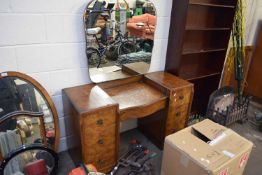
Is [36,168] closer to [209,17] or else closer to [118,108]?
[118,108]

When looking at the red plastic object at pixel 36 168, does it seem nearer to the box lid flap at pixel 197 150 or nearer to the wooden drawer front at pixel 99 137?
the wooden drawer front at pixel 99 137

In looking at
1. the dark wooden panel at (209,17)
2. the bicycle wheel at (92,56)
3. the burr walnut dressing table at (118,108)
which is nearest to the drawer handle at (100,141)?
the burr walnut dressing table at (118,108)

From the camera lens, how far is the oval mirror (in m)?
1.47

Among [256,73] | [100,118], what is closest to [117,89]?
[100,118]

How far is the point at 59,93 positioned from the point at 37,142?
422 mm

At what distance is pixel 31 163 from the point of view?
5.19 ft

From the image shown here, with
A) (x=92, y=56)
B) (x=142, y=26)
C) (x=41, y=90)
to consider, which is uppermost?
(x=142, y=26)

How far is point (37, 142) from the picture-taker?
160 cm

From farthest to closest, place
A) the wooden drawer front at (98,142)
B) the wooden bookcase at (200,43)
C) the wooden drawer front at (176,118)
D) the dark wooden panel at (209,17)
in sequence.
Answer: the dark wooden panel at (209,17), the wooden bookcase at (200,43), the wooden drawer front at (176,118), the wooden drawer front at (98,142)

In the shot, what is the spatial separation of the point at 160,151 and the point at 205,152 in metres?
0.78

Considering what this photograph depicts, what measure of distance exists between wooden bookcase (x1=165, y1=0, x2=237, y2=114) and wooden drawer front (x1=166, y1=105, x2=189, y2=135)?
39cm

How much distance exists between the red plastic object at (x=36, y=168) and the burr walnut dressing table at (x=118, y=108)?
379 millimetres

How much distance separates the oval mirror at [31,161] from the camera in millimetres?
1473

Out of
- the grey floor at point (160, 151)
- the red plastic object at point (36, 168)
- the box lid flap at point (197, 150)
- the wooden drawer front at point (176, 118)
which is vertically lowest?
the grey floor at point (160, 151)
